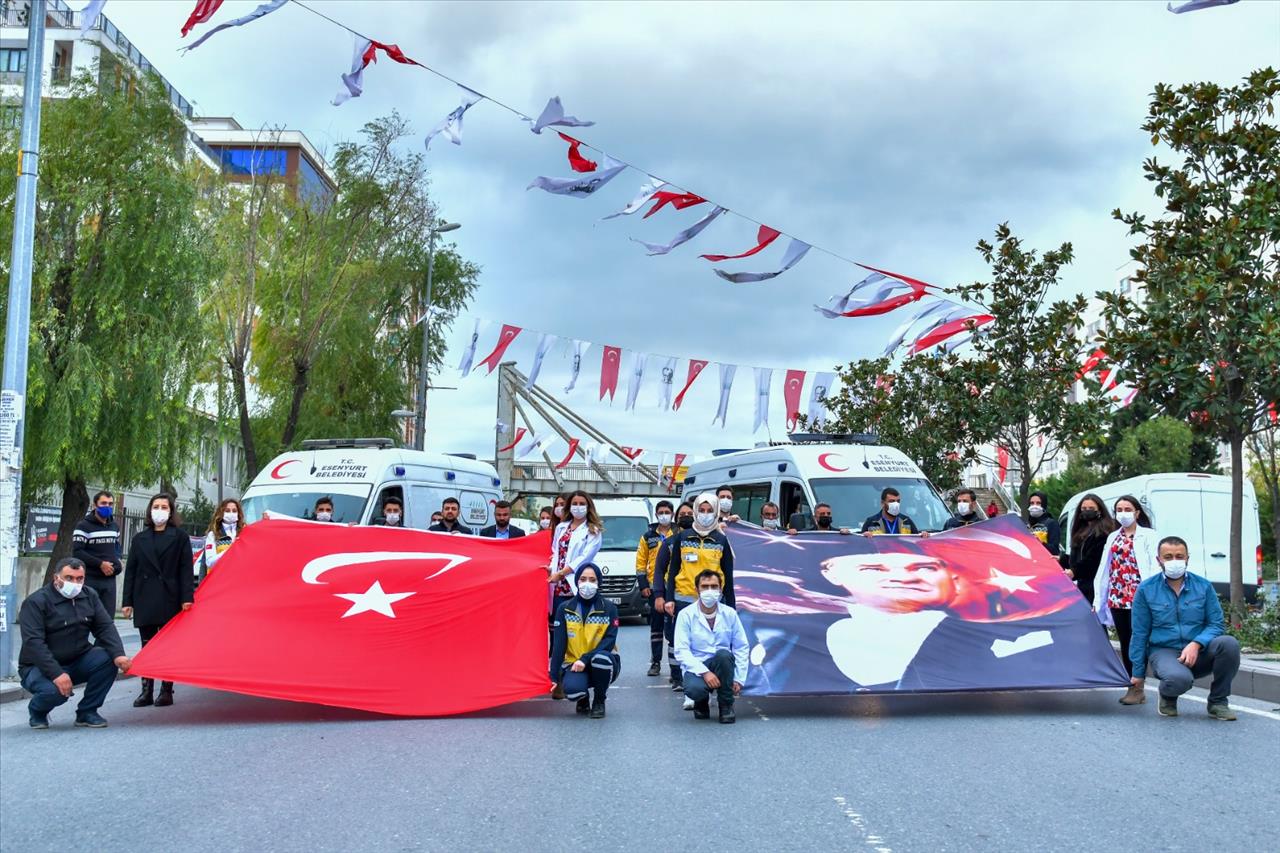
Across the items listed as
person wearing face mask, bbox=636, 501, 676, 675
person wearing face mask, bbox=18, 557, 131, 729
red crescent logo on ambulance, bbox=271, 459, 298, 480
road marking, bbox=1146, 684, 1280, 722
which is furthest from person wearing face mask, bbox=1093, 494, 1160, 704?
red crescent logo on ambulance, bbox=271, 459, 298, 480

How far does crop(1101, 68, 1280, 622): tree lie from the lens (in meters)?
17.0

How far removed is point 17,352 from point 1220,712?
1181 centimetres

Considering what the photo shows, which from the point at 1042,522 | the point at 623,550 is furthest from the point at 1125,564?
the point at 623,550

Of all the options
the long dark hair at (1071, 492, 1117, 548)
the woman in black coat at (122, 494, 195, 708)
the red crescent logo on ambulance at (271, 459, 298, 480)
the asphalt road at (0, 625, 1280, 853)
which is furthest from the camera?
the red crescent logo on ambulance at (271, 459, 298, 480)

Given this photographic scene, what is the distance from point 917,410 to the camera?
35.2m

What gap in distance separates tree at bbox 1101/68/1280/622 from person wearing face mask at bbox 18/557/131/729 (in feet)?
41.0

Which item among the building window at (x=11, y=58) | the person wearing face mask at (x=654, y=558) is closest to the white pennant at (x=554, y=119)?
the person wearing face mask at (x=654, y=558)

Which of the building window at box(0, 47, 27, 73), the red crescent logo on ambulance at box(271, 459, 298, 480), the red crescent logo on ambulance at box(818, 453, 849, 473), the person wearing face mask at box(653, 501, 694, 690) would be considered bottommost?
the person wearing face mask at box(653, 501, 694, 690)

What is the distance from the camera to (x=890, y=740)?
380 inches

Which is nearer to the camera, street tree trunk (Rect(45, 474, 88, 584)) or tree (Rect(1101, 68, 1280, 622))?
tree (Rect(1101, 68, 1280, 622))

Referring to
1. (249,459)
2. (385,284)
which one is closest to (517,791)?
(249,459)

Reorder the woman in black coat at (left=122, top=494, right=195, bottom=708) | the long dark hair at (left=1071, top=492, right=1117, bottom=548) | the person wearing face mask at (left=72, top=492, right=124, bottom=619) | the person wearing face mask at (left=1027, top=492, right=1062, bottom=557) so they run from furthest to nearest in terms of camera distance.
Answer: the person wearing face mask at (left=1027, top=492, right=1062, bottom=557) < the long dark hair at (left=1071, top=492, right=1117, bottom=548) < the person wearing face mask at (left=72, top=492, right=124, bottom=619) < the woman in black coat at (left=122, top=494, right=195, bottom=708)

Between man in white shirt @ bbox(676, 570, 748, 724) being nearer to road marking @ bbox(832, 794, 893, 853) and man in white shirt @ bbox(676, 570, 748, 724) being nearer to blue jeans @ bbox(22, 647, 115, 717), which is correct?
road marking @ bbox(832, 794, 893, 853)

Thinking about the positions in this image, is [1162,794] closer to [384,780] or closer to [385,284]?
[384,780]
